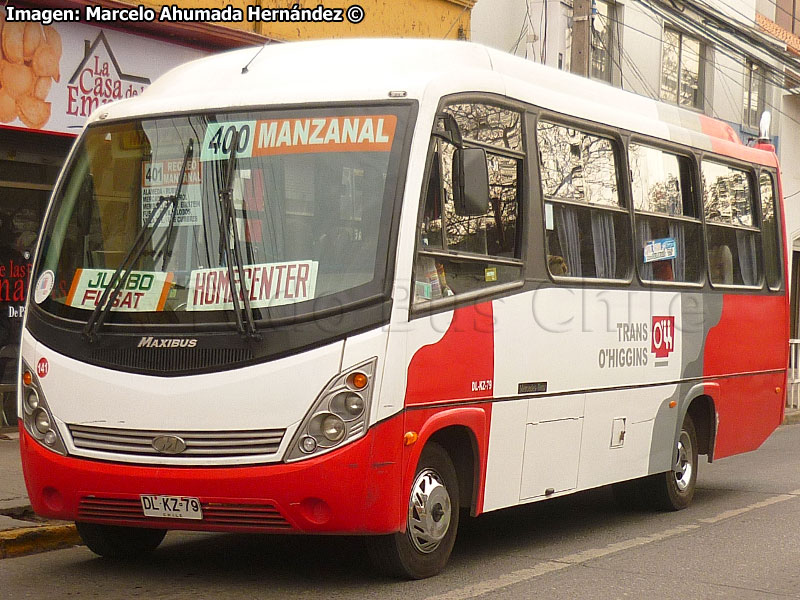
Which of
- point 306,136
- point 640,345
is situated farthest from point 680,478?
point 306,136

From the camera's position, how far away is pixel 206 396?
6414mm

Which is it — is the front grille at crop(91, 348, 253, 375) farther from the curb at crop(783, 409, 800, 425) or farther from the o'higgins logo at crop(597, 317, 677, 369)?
the curb at crop(783, 409, 800, 425)

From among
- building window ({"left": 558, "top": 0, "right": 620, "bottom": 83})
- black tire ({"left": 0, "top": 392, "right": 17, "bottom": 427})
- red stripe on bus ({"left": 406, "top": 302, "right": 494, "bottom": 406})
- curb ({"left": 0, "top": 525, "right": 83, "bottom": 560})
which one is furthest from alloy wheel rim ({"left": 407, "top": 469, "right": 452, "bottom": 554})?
building window ({"left": 558, "top": 0, "right": 620, "bottom": 83})

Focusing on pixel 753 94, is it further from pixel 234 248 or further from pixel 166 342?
pixel 166 342

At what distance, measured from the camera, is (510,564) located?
759cm

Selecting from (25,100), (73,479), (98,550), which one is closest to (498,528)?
(98,550)

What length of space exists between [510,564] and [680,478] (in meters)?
3.14

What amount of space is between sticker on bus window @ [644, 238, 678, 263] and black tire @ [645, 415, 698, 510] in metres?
1.40

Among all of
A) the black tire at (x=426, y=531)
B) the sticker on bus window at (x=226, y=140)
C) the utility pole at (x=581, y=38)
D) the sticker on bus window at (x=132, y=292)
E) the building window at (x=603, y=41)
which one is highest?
the building window at (x=603, y=41)

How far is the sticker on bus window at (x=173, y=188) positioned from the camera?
22.3ft

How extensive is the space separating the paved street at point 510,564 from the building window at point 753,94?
60.5ft

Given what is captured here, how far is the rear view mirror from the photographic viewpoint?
22.5ft

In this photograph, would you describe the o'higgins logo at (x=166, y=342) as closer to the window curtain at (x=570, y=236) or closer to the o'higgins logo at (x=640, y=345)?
the window curtain at (x=570, y=236)

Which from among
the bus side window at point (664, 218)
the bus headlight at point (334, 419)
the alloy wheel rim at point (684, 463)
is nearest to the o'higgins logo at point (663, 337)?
the bus side window at point (664, 218)
